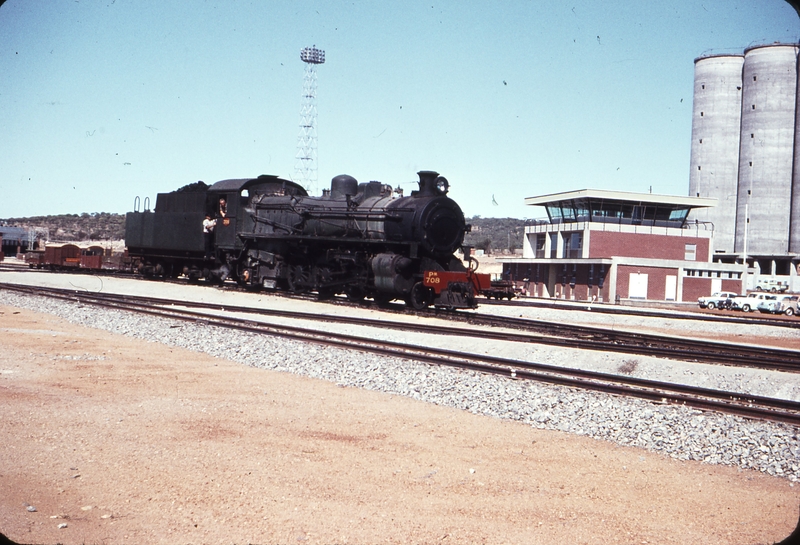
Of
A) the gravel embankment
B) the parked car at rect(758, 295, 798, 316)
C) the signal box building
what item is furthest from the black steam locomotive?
the parked car at rect(758, 295, 798, 316)

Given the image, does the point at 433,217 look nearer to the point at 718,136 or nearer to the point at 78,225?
the point at 718,136

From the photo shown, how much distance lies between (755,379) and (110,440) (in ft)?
34.2

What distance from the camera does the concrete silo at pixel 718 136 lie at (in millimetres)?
75062

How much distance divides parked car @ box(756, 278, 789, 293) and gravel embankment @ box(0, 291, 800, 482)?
60333 mm

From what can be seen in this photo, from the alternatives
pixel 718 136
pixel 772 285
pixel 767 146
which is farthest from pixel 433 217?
pixel 718 136

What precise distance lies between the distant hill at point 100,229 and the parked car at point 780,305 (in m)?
77.7

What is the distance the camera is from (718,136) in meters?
75.8

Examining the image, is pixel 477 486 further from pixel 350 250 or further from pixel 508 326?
pixel 350 250

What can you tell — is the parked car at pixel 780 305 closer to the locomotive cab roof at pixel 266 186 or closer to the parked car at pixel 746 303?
the parked car at pixel 746 303

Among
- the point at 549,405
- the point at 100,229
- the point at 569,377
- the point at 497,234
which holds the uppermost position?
the point at 497,234

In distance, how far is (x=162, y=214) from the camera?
34156mm

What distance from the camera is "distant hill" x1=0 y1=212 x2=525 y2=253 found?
427ft

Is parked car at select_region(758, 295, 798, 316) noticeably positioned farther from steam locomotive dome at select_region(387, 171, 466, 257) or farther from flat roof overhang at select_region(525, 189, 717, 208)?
steam locomotive dome at select_region(387, 171, 466, 257)

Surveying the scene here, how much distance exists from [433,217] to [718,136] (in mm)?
63298
